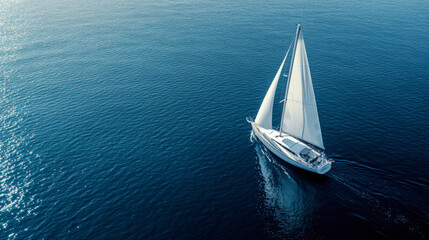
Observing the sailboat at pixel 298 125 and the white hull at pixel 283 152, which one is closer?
the sailboat at pixel 298 125

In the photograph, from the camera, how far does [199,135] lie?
229 ft

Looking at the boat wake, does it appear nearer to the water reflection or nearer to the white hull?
the water reflection

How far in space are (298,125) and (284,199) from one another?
16.5m

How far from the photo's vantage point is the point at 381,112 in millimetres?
75188

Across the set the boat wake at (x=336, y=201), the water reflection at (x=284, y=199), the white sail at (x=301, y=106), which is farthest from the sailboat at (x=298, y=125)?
the boat wake at (x=336, y=201)

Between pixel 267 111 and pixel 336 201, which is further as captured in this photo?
pixel 267 111

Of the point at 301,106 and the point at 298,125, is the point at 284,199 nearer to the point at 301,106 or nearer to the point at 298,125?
the point at 298,125

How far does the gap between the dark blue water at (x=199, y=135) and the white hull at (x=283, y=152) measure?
2005mm

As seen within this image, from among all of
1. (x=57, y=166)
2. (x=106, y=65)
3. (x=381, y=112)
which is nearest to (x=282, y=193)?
(x=381, y=112)

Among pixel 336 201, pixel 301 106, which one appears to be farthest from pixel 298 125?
pixel 336 201

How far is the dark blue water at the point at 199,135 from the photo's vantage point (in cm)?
4769

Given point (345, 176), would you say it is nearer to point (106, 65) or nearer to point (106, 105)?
point (106, 105)

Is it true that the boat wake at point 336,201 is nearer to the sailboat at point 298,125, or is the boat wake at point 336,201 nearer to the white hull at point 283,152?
the white hull at point 283,152

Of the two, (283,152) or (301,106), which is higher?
(301,106)
